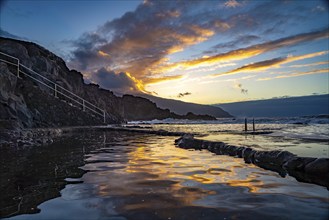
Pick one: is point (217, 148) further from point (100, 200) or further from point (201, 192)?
point (100, 200)

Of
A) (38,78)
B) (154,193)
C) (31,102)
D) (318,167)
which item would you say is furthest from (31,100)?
(318,167)

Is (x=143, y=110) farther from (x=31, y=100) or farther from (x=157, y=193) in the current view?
(x=157, y=193)

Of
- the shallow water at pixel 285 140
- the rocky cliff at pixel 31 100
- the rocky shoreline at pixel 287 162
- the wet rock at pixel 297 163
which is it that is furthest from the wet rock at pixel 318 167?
the rocky cliff at pixel 31 100

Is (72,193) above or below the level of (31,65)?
below

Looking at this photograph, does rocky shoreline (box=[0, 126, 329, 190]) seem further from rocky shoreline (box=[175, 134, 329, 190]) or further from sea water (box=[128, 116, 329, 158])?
sea water (box=[128, 116, 329, 158])

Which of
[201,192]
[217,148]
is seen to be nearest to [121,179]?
[201,192]

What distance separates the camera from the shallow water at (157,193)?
2852 millimetres

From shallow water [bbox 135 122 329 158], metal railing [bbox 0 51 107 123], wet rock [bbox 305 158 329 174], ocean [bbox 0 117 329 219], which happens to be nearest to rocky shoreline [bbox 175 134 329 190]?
wet rock [bbox 305 158 329 174]

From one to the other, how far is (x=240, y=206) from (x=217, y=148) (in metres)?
5.95

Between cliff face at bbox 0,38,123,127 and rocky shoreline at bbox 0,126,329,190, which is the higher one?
cliff face at bbox 0,38,123,127

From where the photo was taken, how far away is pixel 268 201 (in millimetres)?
3289

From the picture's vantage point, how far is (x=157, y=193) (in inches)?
143

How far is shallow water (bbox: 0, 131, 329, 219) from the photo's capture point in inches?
112

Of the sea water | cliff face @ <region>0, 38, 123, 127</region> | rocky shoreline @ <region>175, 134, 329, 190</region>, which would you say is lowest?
the sea water
